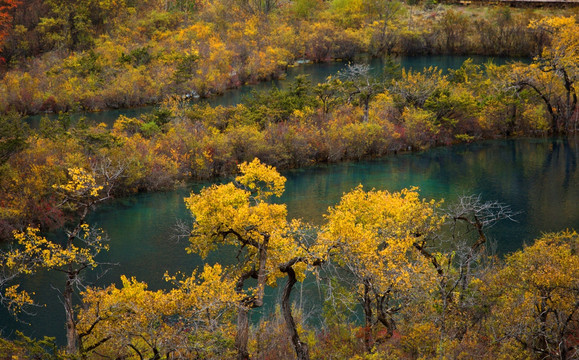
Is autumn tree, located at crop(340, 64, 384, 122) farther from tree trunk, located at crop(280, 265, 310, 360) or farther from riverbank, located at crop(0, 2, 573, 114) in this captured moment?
tree trunk, located at crop(280, 265, 310, 360)

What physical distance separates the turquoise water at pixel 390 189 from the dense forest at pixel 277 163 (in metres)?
1.39

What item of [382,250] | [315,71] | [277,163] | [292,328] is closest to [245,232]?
[292,328]

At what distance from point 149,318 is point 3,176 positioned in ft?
82.5

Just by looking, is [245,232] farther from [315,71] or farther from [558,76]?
[315,71]

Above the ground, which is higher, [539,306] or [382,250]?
[382,250]

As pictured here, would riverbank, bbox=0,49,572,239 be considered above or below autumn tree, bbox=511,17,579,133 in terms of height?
below

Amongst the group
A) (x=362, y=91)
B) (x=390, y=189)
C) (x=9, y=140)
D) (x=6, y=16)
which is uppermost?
(x=6, y=16)

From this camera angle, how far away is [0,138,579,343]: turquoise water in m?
37.8

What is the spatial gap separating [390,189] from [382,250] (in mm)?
25245

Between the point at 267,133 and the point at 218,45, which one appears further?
the point at 218,45

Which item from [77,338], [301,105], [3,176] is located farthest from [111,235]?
[301,105]

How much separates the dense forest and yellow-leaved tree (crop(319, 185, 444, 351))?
107 millimetres

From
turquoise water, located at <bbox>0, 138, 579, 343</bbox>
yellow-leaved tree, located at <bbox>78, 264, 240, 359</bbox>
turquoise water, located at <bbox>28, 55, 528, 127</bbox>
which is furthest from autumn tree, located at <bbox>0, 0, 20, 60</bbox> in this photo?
yellow-leaved tree, located at <bbox>78, 264, 240, 359</bbox>

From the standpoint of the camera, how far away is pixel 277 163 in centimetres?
5759
